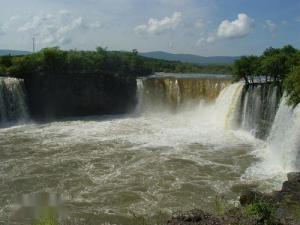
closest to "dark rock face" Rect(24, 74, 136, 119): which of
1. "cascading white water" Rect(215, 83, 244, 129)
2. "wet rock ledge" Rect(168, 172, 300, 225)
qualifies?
"cascading white water" Rect(215, 83, 244, 129)

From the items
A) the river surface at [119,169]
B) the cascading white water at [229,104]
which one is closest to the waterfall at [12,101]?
the river surface at [119,169]

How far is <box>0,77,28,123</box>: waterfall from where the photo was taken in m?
29.7

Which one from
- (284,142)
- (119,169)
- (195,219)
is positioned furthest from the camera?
(284,142)

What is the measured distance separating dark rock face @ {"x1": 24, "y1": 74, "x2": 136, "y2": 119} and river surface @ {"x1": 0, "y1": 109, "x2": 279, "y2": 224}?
5807mm

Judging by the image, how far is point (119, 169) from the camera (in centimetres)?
1703

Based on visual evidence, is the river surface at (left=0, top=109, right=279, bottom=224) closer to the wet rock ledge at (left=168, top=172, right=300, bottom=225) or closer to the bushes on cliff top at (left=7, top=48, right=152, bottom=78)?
the wet rock ledge at (left=168, top=172, right=300, bottom=225)

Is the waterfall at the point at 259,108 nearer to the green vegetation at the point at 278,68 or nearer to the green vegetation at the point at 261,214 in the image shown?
the green vegetation at the point at 278,68

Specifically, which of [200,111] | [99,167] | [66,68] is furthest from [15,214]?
[66,68]

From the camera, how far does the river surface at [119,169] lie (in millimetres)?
12992

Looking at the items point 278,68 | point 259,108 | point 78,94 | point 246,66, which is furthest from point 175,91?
point 278,68

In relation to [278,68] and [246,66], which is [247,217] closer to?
[278,68]

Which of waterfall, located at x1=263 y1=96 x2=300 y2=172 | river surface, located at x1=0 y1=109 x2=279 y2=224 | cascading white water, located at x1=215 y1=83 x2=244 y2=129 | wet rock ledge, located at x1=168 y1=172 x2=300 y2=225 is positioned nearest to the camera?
wet rock ledge, located at x1=168 y1=172 x2=300 y2=225

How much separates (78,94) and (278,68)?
1739 cm

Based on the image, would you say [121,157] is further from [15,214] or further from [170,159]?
[15,214]
